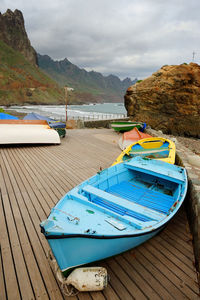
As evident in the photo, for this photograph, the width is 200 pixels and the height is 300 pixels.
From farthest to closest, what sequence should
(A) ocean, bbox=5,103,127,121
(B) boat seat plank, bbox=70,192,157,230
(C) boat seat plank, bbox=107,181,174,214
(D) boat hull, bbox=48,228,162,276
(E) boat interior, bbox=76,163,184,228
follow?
(A) ocean, bbox=5,103,127,121 < (C) boat seat plank, bbox=107,181,174,214 < (E) boat interior, bbox=76,163,184,228 < (B) boat seat plank, bbox=70,192,157,230 < (D) boat hull, bbox=48,228,162,276

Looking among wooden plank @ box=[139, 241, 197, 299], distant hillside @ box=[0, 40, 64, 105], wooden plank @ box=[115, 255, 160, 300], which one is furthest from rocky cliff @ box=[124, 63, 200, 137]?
distant hillside @ box=[0, 40, 64, 105]

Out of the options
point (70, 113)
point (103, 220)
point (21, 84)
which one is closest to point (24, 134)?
point (103, 220)

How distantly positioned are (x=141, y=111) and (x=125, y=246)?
2025cm

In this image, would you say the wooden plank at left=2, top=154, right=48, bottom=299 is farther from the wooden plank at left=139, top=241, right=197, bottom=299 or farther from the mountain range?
the mountain range

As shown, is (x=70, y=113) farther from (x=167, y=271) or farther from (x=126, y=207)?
(x=167, y=271)

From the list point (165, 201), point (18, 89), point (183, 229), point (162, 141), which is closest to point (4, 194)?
point (165, 201)

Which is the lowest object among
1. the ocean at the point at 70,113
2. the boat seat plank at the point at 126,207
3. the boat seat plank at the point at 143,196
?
the boat seat plank at the point at 143,196

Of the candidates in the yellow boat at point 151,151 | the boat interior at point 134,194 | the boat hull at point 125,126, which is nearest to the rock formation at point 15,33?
the boat hull at point 125,126

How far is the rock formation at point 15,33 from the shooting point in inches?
6019

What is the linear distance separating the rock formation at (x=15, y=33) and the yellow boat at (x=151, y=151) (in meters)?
186

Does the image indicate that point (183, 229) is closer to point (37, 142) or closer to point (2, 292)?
point (2, 292)

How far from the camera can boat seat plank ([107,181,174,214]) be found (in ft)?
12.3

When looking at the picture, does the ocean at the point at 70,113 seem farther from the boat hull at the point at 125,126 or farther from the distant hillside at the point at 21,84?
the distant hillside at the point at 21,84

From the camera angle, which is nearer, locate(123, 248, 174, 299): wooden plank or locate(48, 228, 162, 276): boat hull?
locate(48, 228, 162, 276): boat hull
